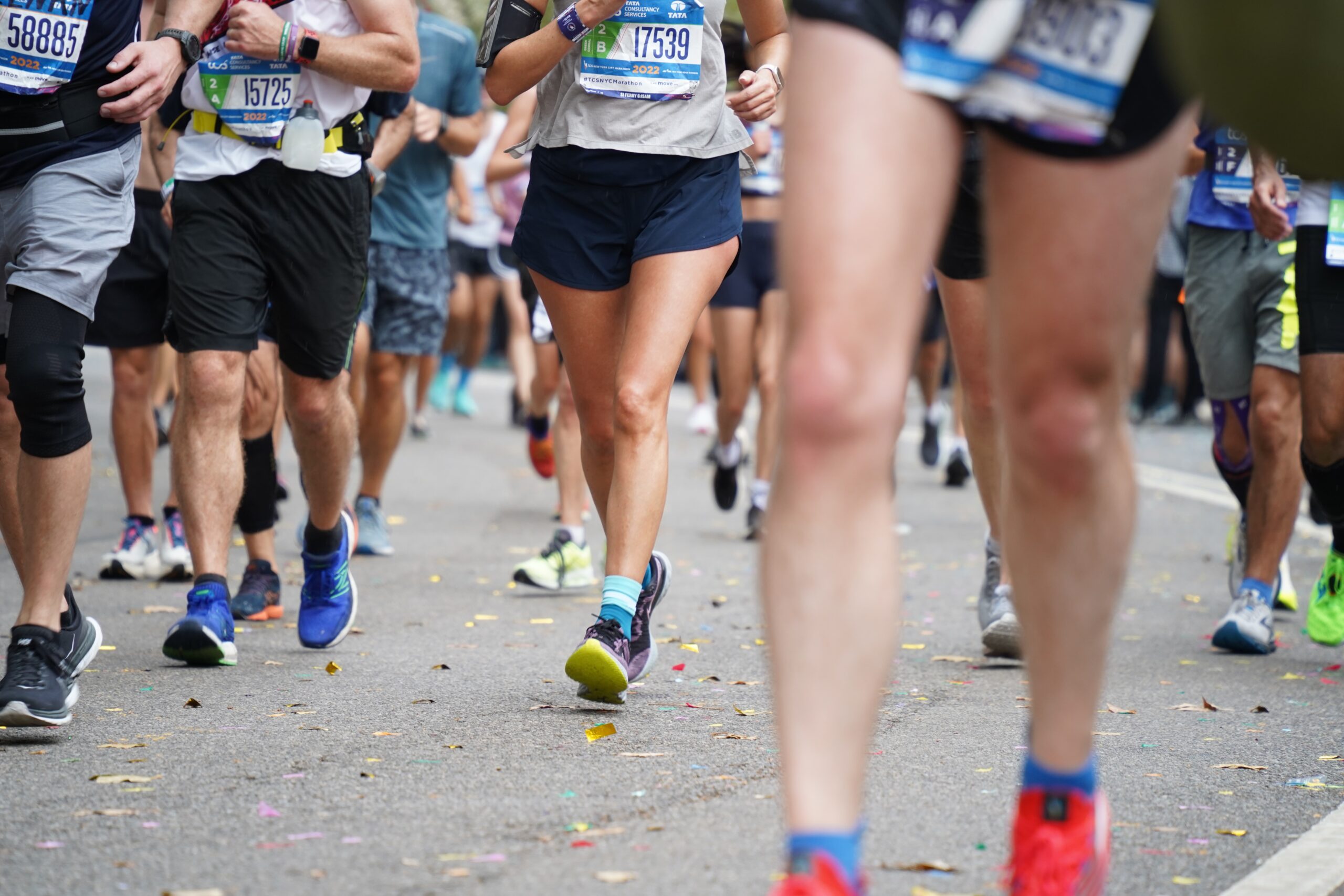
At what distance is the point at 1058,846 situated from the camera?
90.8 inches

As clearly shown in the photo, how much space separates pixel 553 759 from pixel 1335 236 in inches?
124

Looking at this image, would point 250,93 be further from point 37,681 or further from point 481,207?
point 481,207

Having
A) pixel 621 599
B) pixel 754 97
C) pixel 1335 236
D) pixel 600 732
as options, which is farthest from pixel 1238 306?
pixel 600 732

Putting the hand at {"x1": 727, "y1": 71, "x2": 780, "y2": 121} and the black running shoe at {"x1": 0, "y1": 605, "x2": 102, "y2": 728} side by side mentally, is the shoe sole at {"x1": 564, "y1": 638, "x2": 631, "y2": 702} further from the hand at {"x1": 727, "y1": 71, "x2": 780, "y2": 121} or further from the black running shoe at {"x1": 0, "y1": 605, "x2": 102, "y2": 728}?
the hand at {"x1": 727, "y1": 71, "x2": 780, "y2": 121}

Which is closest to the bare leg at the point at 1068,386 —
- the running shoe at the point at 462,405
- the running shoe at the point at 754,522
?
the running shoe at the point at 754,522

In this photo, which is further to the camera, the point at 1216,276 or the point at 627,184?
the point at 1216,276

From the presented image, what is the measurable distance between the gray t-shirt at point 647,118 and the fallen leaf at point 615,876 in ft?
7.29

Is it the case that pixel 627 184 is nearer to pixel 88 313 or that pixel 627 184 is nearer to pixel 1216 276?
pixel 88 313

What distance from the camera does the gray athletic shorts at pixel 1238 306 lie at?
5.63 m

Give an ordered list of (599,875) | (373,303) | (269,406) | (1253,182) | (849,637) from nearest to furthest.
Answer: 1. (849,637)
2. (599,875)
3. (1253,182)
4. (269,406)
5. (373,303)

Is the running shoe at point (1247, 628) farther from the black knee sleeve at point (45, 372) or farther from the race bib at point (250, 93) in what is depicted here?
the black knee sleeve at point (45, 372)

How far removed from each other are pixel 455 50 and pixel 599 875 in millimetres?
6104

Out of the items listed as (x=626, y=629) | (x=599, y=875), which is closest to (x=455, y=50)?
(x=626, y=629)

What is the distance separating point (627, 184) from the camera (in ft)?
14.2
